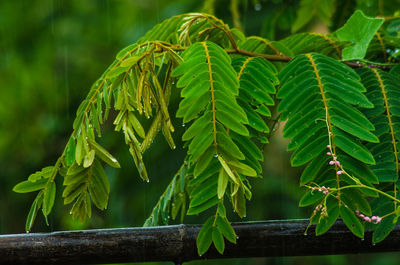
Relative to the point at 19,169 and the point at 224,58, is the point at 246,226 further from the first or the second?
the point at 19,169

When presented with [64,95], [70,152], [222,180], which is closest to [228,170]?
[222,180]

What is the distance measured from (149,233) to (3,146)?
3.53 meters

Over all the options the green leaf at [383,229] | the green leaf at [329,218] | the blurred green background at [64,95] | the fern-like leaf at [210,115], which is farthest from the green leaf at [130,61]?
the blurred green background at [64,95]

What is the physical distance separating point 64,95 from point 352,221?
3631 millimetres

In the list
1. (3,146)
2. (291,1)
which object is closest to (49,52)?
(3,146)

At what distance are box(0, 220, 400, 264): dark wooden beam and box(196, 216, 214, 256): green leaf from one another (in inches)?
2.3

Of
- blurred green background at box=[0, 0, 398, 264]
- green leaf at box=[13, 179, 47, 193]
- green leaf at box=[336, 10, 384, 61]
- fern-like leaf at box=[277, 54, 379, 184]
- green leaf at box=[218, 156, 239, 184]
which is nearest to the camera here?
green leaf at box=[218, 156, 239, 184]

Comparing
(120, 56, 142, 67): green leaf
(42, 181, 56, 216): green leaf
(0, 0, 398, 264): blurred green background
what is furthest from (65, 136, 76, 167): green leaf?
(0, 0, 398, 264): blurred green background

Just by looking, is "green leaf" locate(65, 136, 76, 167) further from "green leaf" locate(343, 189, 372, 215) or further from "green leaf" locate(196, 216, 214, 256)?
"green leaf" locate(343, 189, 372, 215)

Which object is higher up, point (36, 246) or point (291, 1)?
point (291, 1)

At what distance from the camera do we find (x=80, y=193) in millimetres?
1039

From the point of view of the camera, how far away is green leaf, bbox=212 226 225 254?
955 mm

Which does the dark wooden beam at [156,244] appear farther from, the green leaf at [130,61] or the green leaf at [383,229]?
the green leaf at [130,61]

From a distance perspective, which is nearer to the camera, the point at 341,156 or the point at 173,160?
the point at 341,156
